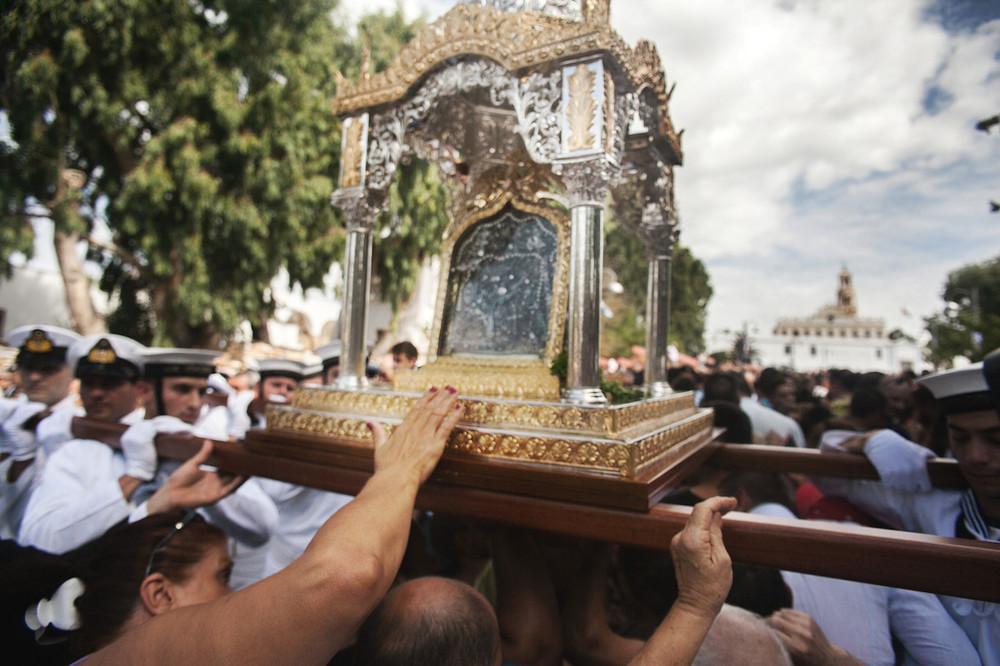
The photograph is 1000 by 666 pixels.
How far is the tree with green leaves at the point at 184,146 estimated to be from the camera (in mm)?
10820

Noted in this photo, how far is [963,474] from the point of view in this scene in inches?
79.4

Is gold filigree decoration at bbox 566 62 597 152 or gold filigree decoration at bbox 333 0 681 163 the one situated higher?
gold filigree decoration at bbox 333 0 681 163

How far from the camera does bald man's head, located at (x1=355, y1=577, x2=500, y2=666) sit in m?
1.22

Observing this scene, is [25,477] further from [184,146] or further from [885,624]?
[184,146]

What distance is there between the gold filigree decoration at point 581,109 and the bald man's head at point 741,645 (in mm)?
1847

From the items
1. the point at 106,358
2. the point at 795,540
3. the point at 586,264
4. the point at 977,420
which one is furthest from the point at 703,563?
the point at 106,358

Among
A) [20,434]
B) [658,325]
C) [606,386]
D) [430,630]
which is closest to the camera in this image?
[430,630]

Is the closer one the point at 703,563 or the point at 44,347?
the point at 703,563

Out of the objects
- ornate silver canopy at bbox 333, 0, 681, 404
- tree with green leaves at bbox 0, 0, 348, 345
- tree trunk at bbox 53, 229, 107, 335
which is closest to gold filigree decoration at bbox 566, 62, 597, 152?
ornate silver canopy at bbox 333, 0, 681, 404

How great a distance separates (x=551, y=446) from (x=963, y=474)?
1.62 metres

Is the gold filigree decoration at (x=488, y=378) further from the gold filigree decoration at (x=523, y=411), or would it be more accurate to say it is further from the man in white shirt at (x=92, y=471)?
the man in white shirt at (x=92, y=471)

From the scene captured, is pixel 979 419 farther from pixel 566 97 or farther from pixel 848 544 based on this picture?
pixel 566 97

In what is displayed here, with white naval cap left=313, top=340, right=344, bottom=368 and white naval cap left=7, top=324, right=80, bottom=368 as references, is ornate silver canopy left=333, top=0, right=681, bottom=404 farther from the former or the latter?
white naval cap left=7, top=324, right=80, bottom=368

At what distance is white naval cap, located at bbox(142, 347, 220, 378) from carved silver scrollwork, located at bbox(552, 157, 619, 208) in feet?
7.81
